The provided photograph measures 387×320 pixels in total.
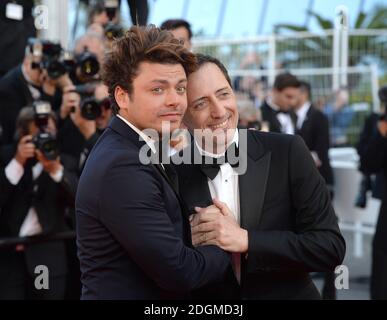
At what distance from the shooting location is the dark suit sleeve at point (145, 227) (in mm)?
2137

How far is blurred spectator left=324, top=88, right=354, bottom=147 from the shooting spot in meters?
9.62

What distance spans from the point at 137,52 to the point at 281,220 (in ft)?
2.29

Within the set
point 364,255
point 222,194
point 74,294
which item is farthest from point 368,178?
point 222,194

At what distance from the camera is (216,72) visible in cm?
253

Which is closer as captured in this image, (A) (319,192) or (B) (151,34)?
(B) (151,34)

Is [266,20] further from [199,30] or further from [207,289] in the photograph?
[207,289]

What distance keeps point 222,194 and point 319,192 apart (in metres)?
0.32

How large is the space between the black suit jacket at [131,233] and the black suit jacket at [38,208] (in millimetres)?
2203

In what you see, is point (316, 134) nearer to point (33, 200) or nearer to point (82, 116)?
point (82, 116)

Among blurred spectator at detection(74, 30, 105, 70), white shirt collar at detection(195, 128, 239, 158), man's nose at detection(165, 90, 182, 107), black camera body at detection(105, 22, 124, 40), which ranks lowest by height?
white shirt collar at detection(195, 128, 239, 158)

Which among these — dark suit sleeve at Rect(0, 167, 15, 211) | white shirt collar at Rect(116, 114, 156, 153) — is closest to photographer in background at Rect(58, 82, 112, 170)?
dark suit sleeve at Rect(0, 167, 15, 211)

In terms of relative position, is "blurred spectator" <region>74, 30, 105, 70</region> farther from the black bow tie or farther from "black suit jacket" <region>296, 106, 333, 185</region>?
the black bow tie

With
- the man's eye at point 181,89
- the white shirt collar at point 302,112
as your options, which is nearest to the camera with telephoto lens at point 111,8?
the white shirt collar at point 302,112

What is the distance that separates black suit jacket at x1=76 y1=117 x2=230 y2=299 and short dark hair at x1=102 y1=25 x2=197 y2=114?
0.14m
